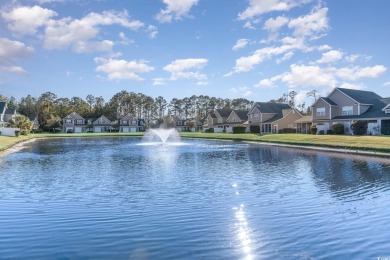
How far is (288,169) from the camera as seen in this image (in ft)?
72.9

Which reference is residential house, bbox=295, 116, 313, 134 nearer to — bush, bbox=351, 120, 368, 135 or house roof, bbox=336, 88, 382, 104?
house roof, bbox=336, 88, 382, 104

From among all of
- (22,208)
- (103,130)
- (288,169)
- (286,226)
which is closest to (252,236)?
(286,226)

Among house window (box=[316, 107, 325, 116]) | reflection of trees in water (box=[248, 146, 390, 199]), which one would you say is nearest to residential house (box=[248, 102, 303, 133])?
house window (box=[316, 107, 325, 116])

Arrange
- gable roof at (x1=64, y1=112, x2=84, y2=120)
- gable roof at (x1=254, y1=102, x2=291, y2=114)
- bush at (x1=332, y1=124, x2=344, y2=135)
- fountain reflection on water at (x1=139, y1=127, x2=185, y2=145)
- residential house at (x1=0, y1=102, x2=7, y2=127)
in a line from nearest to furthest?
fountain reflection on water at (x1=139, y1=127, x2=185, y2=145), bush at (x1=332, y1=124, x2=344, y2=135), gable roof at (x1=254, y1=102, x2=291, y2=114), residential house at (x1=0, y1=102, x2=7, y2=127), gable roof at (x1=64, y1=112, x2=84, y2=120)

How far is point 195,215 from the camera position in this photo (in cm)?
1116

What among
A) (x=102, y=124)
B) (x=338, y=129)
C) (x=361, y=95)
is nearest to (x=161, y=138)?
(x=338, y=129)

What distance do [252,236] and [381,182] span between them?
443 inches

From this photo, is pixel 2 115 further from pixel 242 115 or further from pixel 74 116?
pixel 242 115

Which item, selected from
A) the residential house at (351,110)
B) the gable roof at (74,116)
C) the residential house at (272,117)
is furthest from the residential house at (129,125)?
the residential house at (351,110)

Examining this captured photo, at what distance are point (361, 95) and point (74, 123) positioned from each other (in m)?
93.6

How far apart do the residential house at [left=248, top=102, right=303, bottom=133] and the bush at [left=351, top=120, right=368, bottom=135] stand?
22.6 metres

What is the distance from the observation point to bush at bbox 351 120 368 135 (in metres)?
49.9

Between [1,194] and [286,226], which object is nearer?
[286,226]

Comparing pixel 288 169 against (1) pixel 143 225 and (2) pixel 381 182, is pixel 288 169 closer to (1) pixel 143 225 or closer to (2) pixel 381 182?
(2) pixel 381 182
